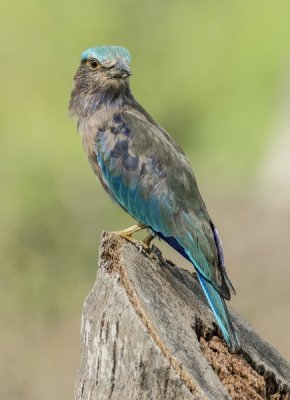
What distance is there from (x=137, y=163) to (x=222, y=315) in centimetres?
188

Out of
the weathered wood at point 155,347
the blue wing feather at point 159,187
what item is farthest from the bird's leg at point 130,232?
the weathered wood at point 155,347

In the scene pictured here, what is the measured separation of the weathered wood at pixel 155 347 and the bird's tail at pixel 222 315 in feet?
0.12

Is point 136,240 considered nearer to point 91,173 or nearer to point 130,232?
point 130,232

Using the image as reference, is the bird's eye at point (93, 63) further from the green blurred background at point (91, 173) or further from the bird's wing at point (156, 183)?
the green blurred background at point (91, 173)

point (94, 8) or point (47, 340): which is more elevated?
point (94, 8)

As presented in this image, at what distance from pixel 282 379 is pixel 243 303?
566cm

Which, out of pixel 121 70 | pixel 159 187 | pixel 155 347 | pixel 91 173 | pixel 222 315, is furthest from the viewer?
pixel 91 173

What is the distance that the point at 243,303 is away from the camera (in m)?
11.0

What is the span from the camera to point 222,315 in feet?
18.4

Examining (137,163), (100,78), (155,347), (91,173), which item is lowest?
(155,347)

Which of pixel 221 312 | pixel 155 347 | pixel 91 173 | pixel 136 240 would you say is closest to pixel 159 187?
pixel 136 240

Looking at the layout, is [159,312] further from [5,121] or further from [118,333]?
[5,121]

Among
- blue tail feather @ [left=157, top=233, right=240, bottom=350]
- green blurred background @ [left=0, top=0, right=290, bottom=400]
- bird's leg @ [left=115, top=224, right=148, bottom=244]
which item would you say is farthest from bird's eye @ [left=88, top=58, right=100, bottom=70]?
green blurred background @ [left=0, top=0, right=290, bottom=400]

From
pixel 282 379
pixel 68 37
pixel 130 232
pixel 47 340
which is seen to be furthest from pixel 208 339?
pixel 68 37
